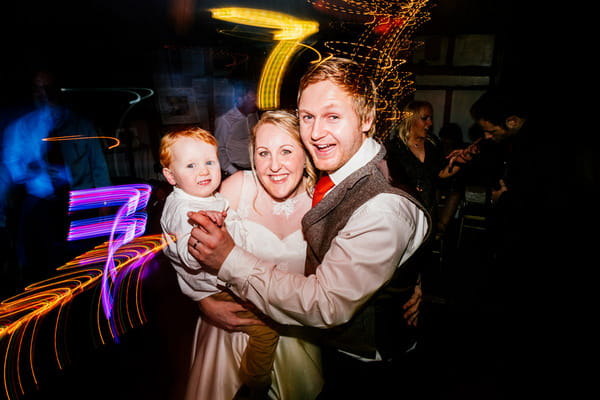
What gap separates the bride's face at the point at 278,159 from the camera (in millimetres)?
1521

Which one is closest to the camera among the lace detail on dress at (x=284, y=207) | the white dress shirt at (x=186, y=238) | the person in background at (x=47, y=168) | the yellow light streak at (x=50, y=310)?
the white dress shirt at (x=186, y=238)

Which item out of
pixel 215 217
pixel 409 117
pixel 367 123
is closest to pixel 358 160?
pixel 367 123

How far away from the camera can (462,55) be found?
5.41 meters

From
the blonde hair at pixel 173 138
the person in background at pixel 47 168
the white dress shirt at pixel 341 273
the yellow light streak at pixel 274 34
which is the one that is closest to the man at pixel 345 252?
the white dress shirt at pixel 341 273

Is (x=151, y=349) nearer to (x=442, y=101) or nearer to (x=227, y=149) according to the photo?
(x=227, y=149)

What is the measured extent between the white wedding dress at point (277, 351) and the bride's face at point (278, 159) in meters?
0.18

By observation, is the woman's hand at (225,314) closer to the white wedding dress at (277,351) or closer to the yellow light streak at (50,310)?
the white wedding dress at (277,351)

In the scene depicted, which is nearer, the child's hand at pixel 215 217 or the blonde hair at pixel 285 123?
the child's hand at pixel 215 217

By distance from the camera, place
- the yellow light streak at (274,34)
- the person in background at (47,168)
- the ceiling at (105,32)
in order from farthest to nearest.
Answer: the yellow light streak at (274,34) < the person in background at (47,168) < the ceiling at (105,32)

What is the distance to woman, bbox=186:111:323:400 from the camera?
146 cm

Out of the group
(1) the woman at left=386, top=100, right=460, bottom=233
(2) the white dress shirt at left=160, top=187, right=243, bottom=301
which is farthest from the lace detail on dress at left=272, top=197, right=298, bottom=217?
(1) the woman at left=386, top=100, right=460, bottom=233

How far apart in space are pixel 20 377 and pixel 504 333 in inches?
162

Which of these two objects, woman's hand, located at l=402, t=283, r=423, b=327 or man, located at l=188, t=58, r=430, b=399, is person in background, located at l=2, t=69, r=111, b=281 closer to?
man, located at l=188, t=58, r=430, b=399

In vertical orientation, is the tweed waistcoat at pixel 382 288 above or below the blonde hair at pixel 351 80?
below
